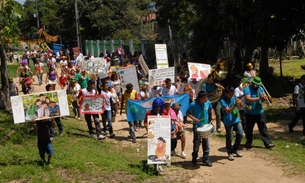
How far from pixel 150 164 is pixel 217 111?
418cm

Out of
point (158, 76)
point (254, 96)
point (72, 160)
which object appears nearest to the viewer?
point (72, 160)

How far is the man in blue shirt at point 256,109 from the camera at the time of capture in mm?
10680

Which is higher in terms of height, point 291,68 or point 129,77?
point 129,77

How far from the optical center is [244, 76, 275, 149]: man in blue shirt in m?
10.7

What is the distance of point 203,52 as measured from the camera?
85.7 feet

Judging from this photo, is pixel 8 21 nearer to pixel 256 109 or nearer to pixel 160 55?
pixel 160 55

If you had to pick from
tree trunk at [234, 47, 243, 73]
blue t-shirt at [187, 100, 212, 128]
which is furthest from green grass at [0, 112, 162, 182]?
tree trunk at [234, 47, 243, 73]

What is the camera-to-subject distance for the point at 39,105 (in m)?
9.34

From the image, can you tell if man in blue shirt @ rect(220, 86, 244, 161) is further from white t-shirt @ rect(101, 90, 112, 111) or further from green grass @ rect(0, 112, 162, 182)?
white t-shirt @ rect(101, 90, 112, 111)

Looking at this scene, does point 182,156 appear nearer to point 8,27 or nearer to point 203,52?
point 8,27

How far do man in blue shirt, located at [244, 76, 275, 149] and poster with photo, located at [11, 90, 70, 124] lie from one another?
463 centimetres

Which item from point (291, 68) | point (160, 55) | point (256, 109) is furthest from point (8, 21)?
point (291, 68)

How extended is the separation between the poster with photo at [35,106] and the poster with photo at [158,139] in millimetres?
2105

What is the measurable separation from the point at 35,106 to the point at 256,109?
5.51 meters
